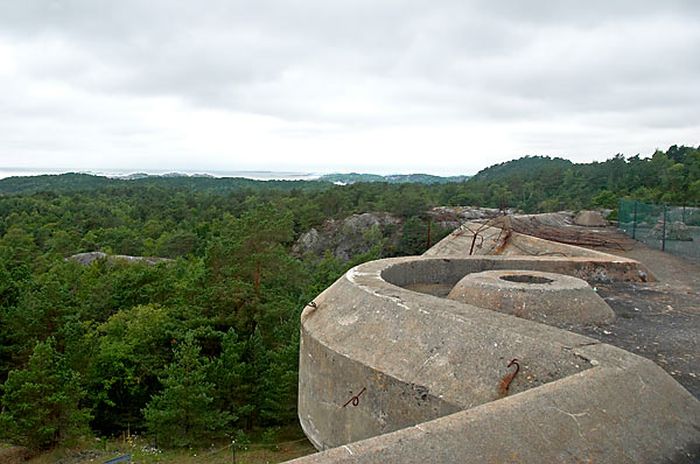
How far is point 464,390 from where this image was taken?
4207 mm

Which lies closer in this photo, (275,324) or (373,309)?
(373,309)

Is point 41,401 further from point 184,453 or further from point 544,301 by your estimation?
point 544,301

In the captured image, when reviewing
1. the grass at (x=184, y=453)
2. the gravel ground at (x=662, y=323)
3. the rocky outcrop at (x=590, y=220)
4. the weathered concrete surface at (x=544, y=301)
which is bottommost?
the grass at (x=184, y=453)

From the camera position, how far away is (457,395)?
165 inches

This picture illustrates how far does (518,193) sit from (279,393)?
56.3 m

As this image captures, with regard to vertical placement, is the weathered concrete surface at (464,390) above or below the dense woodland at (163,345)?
above

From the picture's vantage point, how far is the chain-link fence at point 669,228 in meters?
12.3

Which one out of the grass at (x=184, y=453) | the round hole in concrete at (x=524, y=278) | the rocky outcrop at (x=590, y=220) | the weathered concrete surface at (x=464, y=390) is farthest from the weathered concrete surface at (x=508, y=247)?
the grass at (x=184, y=453)

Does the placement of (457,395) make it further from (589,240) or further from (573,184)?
(573,184)

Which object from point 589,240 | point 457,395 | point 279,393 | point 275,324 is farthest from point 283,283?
point 457,395

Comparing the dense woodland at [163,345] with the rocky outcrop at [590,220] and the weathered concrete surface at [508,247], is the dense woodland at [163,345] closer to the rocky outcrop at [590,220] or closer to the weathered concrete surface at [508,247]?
the weathered concrete surface at [508,247]

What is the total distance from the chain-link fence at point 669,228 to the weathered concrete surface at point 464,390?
8.56 m

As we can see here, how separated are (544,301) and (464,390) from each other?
95.9 inches

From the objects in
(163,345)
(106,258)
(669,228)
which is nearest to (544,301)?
(669,228)
